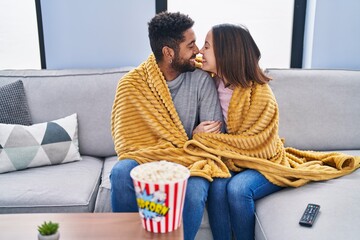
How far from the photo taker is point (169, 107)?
5.28 feet

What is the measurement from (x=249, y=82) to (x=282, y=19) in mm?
948

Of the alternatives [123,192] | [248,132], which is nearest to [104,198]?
[123,192]

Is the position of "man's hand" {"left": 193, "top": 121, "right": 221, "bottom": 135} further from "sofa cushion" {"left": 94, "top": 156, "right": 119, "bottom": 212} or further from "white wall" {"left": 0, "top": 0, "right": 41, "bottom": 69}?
"white wall" {"left": 0, "top": 0, "right": 41, "bottom": 69}

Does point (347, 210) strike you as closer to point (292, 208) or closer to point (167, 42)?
point (292, 208)

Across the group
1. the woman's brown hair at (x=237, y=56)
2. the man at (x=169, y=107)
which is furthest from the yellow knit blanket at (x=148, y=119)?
the woman's brown hair at (x=237, y=56)

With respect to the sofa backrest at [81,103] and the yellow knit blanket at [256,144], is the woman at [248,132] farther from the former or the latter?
the sofa backrest at [81,103]

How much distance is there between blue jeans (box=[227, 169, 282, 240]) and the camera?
4.66 feet

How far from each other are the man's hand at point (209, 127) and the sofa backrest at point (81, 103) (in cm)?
53

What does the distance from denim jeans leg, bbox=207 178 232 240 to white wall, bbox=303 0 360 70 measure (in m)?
1.15

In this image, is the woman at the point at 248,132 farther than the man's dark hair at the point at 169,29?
No

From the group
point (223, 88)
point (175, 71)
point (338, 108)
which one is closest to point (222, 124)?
point (223, 88)

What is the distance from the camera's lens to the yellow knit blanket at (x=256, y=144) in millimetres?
1522

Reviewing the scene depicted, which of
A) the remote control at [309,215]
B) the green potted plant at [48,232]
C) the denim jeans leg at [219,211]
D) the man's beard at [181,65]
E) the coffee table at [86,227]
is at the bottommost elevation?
the denim jeans leg at [219,211]

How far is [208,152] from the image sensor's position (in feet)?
5.08
